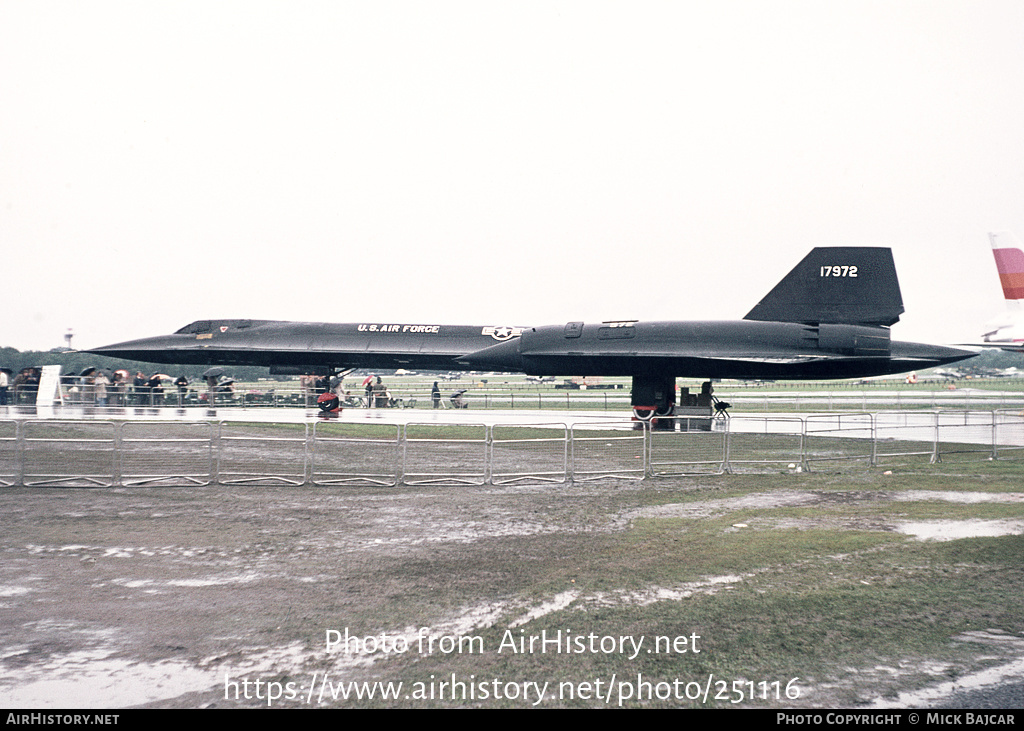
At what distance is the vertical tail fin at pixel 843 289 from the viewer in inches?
806

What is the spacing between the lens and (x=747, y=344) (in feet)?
67.6

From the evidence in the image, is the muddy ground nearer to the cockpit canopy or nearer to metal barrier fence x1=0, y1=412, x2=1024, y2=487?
metal barrier fence x1=0, y1=412, x2=1024, y2=487

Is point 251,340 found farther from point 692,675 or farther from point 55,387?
point 692,675

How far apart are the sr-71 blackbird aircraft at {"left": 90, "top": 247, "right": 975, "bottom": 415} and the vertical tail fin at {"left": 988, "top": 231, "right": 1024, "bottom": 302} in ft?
32.8

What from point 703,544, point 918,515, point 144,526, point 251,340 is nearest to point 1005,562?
point 918,515

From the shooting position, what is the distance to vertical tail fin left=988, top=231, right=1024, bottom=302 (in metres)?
26.6

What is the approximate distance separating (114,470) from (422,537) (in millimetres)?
6538

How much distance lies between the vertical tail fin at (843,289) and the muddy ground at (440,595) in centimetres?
1192

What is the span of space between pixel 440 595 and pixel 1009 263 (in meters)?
31.2

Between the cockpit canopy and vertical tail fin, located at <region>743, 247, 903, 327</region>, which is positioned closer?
vertical tail fin, located at <region>743, 247, 903, 327</region>

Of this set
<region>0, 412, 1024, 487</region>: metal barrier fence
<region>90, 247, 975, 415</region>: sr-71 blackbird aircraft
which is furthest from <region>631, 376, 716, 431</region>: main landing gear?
<region>0, 412, 1024, 487</region>: metal barrier fence

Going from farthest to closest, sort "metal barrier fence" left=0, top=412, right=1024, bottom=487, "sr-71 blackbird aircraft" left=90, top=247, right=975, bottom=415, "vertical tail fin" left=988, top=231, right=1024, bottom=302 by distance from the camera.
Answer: "vertical tail fin" left=988, top=231, right=1024, bottom=302 < "sr-71 blackbird aircraft" left=90, top=247, right=975, bottom=415 < "metal barrier fence" left=0, top=412, right=1024, bottom=487

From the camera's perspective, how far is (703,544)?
23.9 ft

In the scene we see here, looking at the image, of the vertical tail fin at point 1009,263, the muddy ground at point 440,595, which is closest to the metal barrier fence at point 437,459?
the muddy ground at point 440,595
